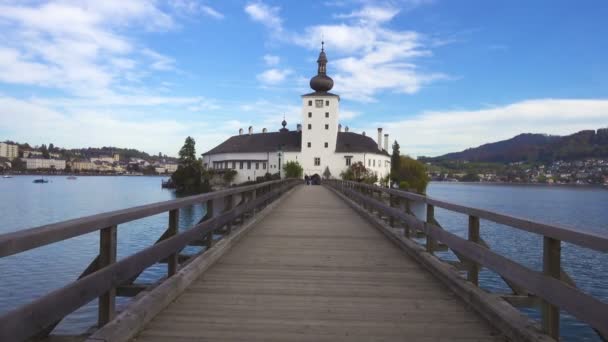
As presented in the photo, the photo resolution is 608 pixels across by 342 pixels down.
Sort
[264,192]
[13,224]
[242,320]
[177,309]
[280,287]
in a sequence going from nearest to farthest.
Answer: [242,320], [177,309], [280,287], [264,192], [13,224]

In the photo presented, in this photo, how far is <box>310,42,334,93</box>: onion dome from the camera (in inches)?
3120

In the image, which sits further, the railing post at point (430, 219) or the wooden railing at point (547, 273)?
the railing post at point (430, 219)

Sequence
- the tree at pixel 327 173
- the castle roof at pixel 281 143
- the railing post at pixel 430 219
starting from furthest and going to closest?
the castle roof at pixel 281 143
the tree at pixel 327 173
the railing post at pixel 430 219

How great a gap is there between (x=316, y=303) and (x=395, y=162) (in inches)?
3548

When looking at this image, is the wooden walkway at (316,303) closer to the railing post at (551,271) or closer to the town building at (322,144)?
the railing post at (551,271)

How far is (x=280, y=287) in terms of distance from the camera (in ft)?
19.5

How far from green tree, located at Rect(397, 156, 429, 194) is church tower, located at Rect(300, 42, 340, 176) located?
16342mm

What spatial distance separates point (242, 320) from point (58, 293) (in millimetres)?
1835

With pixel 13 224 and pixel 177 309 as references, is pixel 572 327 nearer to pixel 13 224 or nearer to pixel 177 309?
pixel 177 309

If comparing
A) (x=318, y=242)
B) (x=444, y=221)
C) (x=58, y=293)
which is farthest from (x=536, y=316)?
(x=444, y=221)

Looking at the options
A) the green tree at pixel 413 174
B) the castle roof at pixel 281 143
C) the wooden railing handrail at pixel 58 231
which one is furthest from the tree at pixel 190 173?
the wooden railing handrail at pixel 58 231

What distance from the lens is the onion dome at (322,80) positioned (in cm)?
7925

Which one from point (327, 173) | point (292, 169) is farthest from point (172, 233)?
point (327, 173)

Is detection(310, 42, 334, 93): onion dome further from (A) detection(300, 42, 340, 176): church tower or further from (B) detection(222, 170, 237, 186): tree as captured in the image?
(B) detection(222, 170, 237, 186): tree
